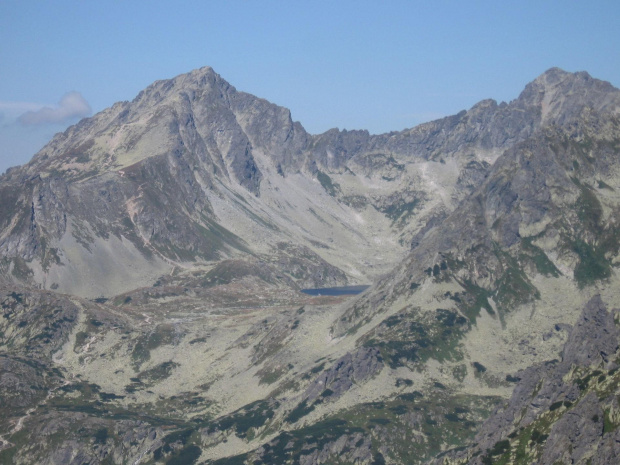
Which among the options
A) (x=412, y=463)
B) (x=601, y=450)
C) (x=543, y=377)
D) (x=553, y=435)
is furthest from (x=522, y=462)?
(x=412, y=463)

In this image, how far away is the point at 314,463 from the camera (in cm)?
19850

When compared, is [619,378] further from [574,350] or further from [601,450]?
[574,350]

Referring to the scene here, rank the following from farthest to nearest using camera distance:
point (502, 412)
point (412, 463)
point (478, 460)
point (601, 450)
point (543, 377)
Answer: point (412, 463) < point (543, 377) < point (502, 412) < point (478, 460) < point (601, 450)

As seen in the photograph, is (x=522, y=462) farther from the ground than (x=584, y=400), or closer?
closer

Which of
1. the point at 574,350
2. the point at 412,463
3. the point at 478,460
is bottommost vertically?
the point at 412,463

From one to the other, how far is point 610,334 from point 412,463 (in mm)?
63128

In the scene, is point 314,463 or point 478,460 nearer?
point 478,460

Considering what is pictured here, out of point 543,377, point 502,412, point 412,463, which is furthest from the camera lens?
point 412,463

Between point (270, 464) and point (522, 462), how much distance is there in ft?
296

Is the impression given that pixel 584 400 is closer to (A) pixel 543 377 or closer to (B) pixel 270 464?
(A) pixel 543 377

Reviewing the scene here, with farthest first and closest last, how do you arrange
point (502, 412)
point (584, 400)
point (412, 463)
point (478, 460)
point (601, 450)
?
point (412, 463), point (502, 412), point (478, 460), point (584, 400), point (601, 450)

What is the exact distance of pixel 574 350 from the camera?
532 ft

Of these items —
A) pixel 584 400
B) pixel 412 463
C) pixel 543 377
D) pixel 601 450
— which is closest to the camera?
pixel 601 450

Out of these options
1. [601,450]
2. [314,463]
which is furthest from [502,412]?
[314,463]
